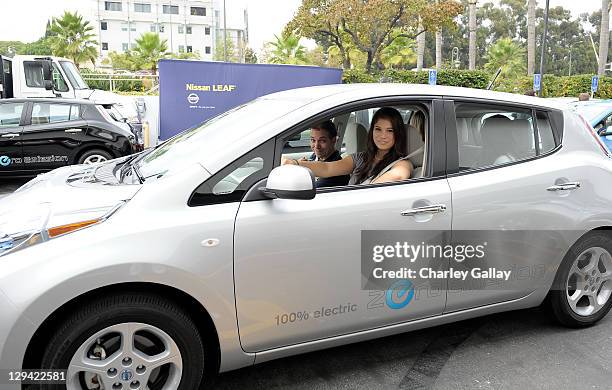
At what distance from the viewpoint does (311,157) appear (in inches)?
157

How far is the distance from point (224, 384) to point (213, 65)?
922 centimetres

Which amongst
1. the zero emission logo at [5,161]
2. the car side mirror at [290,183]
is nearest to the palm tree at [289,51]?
the zero emission logo at [5,161]

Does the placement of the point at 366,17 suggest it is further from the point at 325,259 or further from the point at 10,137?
the point at 325,259

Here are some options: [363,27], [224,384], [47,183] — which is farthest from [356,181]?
[363,27]

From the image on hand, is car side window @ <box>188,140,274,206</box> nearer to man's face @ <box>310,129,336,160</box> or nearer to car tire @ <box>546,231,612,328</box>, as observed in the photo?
man's face @ <box>310,129,336,160</box>

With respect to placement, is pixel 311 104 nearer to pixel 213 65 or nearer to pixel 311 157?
pixel 311 157

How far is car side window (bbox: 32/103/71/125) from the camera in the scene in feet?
31.2

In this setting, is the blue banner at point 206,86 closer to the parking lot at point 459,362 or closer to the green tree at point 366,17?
the parking lot at point 459,362

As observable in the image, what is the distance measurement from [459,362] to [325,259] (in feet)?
3.95

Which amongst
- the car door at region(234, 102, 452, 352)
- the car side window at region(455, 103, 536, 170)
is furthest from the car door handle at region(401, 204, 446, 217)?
the car side window at region(455, 103, 536, 170)

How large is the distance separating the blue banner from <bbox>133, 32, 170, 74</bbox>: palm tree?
3301 cm

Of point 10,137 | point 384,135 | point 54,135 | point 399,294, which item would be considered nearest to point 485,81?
point 54,135

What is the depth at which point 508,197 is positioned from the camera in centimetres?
322

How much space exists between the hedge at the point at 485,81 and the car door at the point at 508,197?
23745mm
